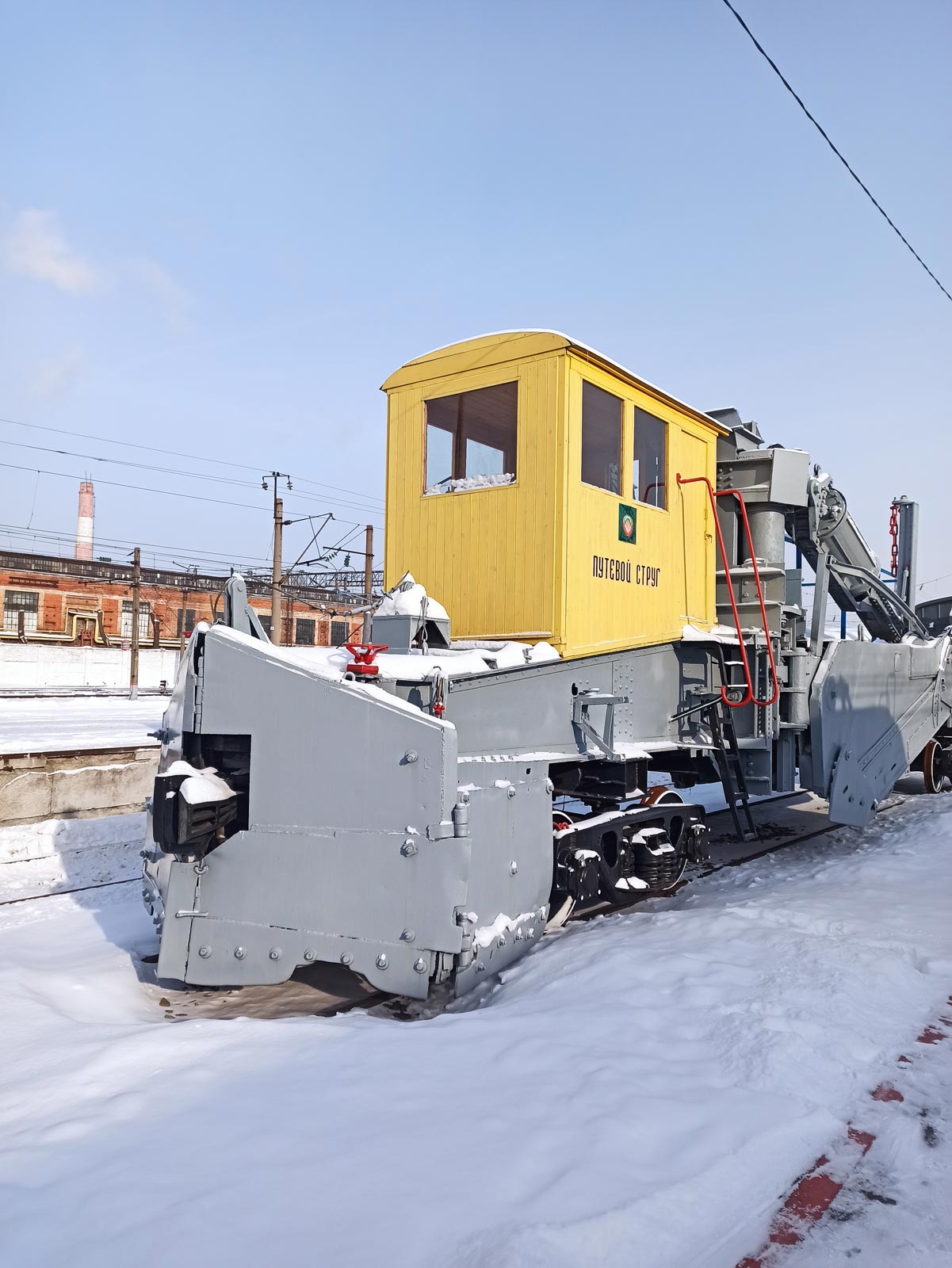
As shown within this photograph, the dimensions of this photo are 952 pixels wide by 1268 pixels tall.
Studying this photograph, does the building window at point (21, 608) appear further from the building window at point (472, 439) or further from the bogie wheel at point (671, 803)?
the bogie wheel at point (671, 803)

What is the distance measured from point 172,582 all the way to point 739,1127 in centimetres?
4846

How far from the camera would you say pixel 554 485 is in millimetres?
5363

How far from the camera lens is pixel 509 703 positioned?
4.93 m

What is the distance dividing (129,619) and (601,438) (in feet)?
145

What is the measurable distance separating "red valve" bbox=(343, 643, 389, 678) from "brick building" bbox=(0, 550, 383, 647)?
3503cm

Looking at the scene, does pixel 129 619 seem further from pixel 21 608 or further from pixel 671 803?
pixel 671 803

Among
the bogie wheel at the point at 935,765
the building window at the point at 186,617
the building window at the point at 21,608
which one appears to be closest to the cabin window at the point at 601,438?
the bogie wheel at the point at 935,765

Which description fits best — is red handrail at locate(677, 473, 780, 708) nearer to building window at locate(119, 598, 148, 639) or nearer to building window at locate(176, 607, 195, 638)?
building window at locate(119, 598, 148, 639)

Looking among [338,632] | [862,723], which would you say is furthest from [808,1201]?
[338,632]

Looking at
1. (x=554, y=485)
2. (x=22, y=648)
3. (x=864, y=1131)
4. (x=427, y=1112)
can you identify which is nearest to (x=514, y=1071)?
(x=427, y=1112)

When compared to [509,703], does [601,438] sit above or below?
above

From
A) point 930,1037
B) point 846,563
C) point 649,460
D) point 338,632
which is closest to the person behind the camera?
point 930,1037

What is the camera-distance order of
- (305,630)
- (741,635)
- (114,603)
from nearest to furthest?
(741,635), (114,603), (305,630)

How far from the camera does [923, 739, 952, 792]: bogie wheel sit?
37.4ft
